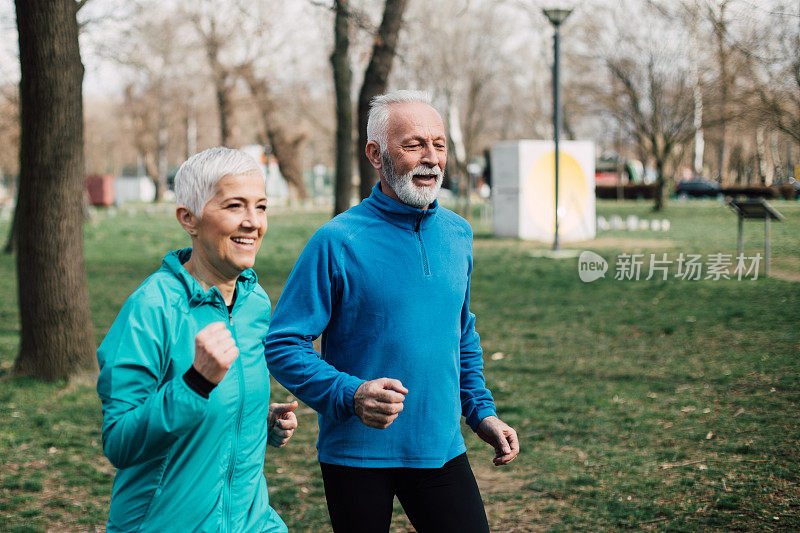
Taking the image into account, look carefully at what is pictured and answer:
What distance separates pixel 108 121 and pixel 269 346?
269 feet

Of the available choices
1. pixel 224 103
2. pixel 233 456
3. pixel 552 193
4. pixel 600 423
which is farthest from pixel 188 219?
pixel 224 103

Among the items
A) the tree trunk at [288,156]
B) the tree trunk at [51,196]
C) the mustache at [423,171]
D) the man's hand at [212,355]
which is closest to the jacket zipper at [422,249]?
the mustache at [423,171]

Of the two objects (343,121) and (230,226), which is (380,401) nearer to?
(230,226)

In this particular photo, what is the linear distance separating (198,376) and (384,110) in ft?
3.95

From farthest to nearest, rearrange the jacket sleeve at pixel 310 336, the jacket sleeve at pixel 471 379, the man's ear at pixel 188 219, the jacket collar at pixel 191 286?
the jacket sleeve at pixel 471 379
the jacket sleeve at pixel 310 336
the man's ear at pixel 188 219
the jacket collar at pixel 191 286

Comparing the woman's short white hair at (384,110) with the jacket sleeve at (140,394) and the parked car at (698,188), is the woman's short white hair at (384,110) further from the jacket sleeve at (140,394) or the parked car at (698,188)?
the parked car at (698,188)

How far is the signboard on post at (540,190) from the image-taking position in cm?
2447

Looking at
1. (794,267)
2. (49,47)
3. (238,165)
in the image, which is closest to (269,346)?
(238,165)

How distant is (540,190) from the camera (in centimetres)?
2478

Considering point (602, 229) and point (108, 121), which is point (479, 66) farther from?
point (108, 121)

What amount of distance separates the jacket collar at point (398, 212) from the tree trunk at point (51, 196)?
5.32 meters

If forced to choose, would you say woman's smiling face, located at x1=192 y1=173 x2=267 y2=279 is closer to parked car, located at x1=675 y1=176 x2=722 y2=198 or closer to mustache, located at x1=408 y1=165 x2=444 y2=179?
mustache, located at x1=408 y1=165 x2=444 y2=179

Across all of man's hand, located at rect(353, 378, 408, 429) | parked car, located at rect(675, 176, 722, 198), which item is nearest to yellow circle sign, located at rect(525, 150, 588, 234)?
man's hand, located at rect(353, 378, 408, 429)

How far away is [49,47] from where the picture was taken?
745 centimetres
